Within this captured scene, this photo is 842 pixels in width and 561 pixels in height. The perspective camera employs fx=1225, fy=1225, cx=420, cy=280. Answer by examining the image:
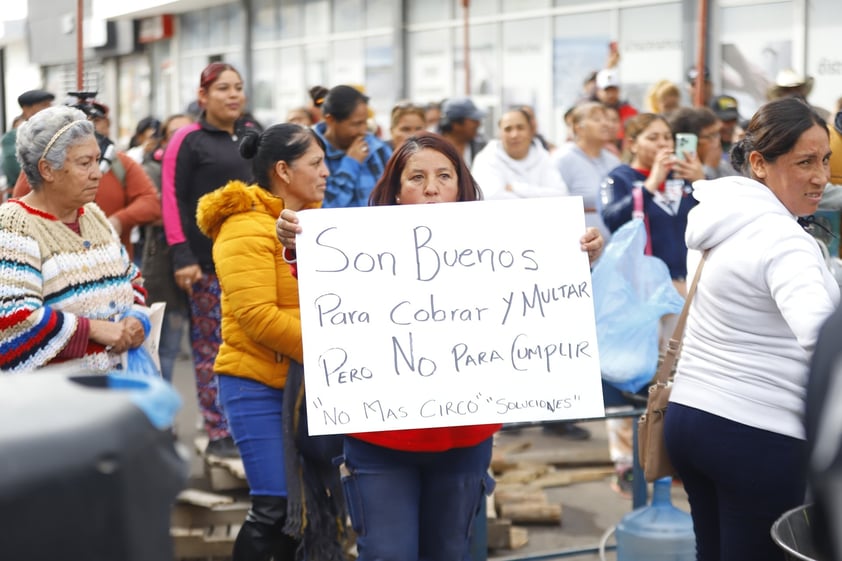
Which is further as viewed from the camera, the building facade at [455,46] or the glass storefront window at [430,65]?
the glass storefront window at [430,65]

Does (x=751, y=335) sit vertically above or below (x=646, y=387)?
above

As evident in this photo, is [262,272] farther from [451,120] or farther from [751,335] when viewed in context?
[451,120]

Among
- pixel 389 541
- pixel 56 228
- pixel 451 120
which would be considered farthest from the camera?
pixel 451 120

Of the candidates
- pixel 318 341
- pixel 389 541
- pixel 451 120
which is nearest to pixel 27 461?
pixel 318 341

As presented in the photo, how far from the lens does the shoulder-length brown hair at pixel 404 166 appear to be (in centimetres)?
364

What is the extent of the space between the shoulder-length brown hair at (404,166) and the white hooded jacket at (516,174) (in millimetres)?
3778

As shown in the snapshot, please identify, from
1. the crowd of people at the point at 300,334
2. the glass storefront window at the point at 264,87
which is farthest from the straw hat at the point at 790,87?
the glass storefront window at the point at 264,87

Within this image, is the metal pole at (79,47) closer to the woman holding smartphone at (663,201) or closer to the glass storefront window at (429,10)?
the woman holding smartphone at (663,201)

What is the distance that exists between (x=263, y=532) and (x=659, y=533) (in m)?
1.61

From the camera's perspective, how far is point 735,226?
3.20 m

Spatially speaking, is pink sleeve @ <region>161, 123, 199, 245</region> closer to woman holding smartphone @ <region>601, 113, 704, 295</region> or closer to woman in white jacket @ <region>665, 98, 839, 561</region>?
woman holding smartphone @ <region>601, 113, 704, 295</region>

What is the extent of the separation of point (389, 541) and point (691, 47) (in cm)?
1279

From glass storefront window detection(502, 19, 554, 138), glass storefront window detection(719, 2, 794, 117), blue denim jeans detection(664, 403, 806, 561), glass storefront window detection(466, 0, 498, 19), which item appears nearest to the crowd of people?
blue denim jeans detection(664, 403, 806, 561)

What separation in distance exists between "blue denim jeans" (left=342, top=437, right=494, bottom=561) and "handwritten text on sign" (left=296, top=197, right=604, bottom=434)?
0.73 ft
